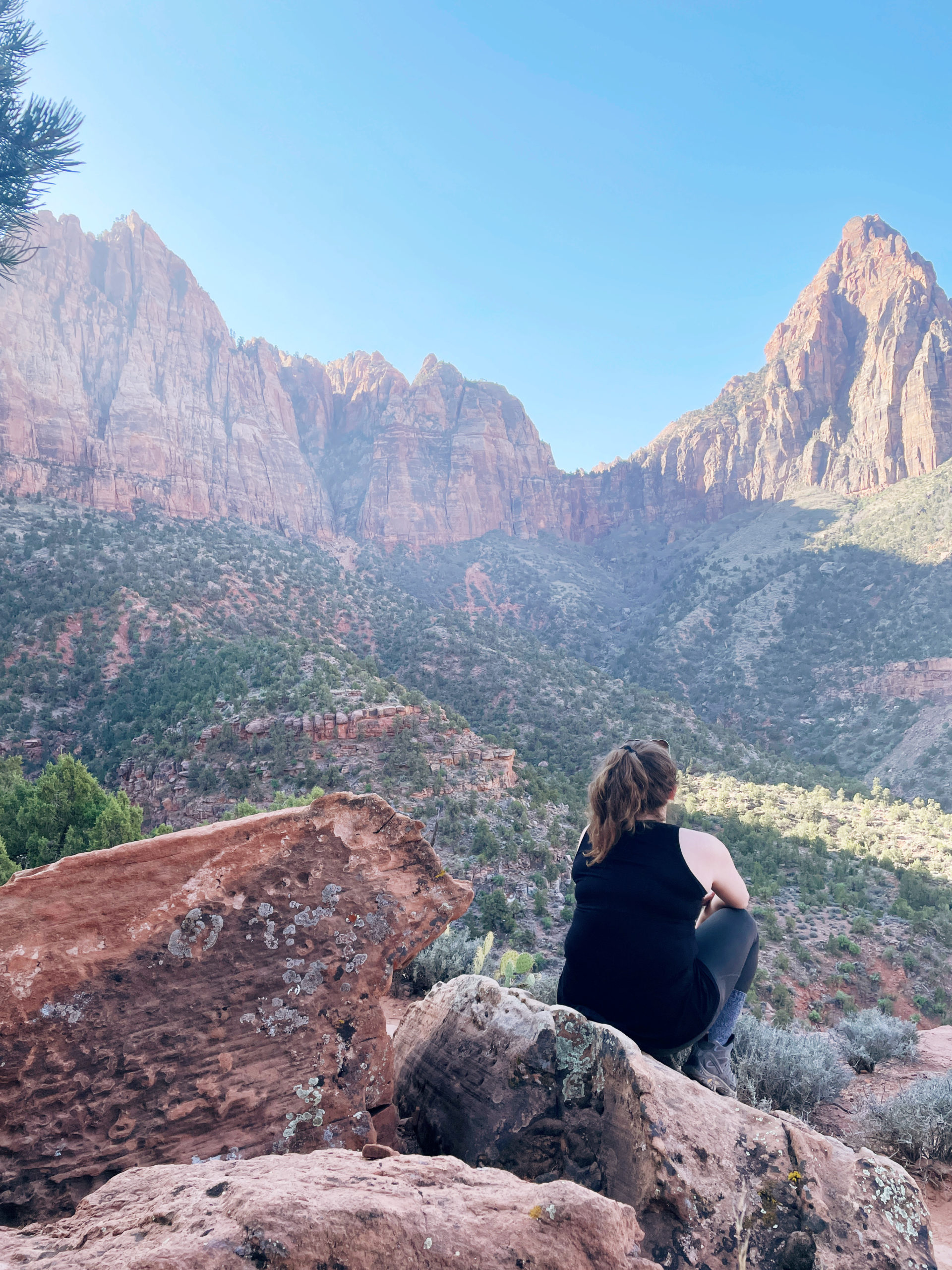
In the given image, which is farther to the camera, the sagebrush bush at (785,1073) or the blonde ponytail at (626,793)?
the sagebrush bush at (785,1073)

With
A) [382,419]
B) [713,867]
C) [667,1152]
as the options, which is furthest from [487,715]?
[382,419]

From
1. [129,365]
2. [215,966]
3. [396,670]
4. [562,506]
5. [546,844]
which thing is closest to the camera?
[215,966]

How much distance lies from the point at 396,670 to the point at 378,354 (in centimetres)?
5608

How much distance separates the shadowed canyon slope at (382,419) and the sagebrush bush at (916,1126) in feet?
140

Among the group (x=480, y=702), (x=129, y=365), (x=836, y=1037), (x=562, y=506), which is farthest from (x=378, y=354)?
(x=836, y=1037)

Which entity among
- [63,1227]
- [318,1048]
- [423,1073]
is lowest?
[423,1073]

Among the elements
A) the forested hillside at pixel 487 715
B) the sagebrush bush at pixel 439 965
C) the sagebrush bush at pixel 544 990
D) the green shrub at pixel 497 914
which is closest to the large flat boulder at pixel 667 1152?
the sagebrush bush at pixel 544 990

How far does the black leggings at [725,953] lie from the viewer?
9.02ft

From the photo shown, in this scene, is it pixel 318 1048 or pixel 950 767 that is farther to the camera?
pixel 950 767

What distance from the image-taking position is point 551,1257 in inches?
56.2

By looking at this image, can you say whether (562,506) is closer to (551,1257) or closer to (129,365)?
(129,365)

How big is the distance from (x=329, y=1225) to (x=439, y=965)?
533 centimetres

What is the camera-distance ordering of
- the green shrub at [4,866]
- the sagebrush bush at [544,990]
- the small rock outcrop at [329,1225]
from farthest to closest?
1. the green shrub at [4,866]
2. the sagebrush bush at [544,990]
3. the small rock outcrop at [329,1225]

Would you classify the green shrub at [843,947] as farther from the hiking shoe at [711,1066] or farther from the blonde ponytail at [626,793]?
the blonde ponytail at [626,793]
